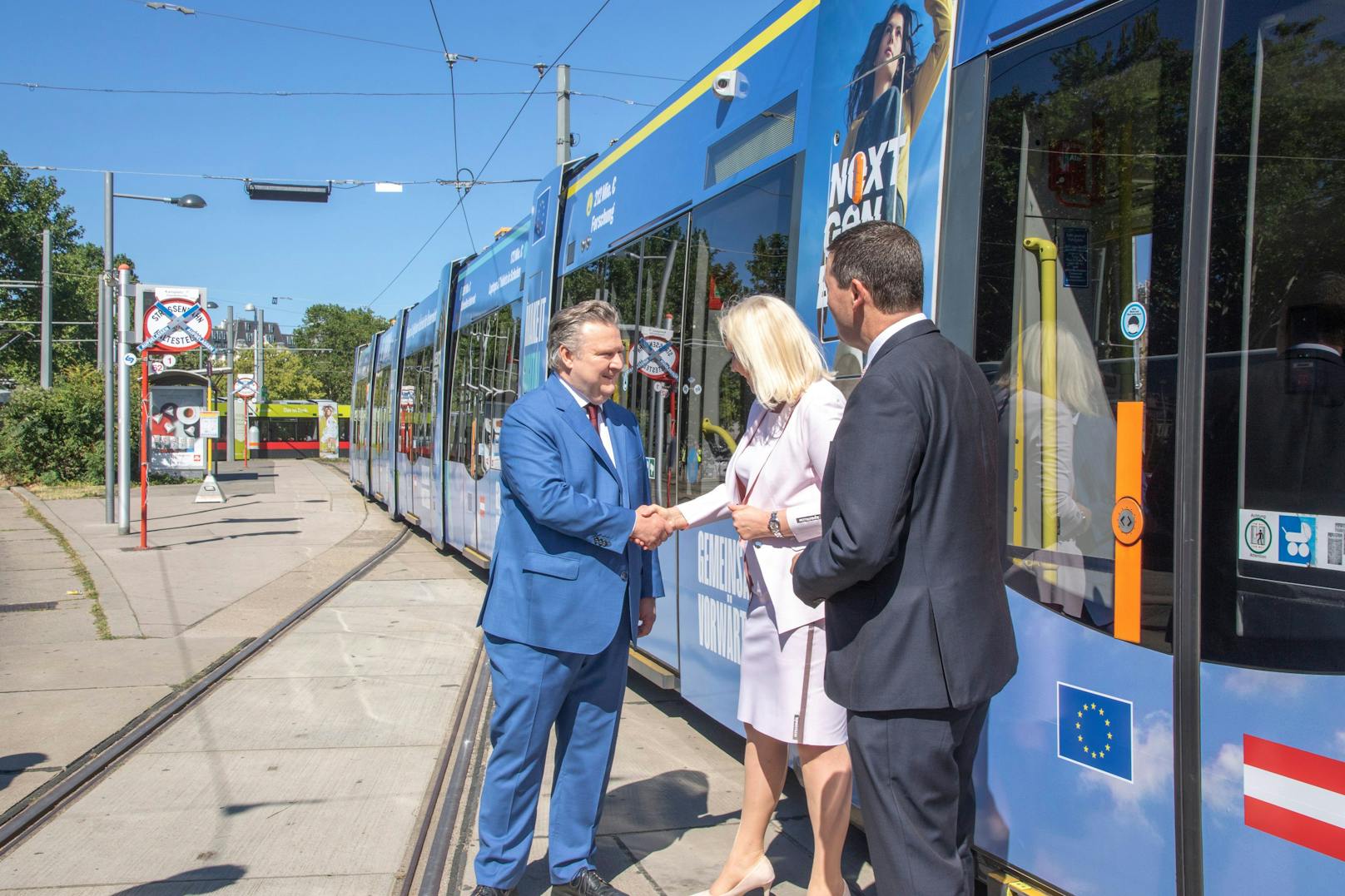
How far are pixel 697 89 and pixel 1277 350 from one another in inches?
144

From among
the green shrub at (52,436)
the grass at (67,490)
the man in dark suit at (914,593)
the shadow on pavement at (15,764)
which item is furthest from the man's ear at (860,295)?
the green shrub at (52,436)

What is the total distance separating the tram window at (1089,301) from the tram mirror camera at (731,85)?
6.47 ft

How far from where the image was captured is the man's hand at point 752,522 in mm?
2926

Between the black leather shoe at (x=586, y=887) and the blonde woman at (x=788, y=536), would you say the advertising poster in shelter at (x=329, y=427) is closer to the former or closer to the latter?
the black leather shoe at (x=586, y=887)

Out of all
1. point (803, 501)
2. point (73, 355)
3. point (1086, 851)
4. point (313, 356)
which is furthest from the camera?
point (313, 356)

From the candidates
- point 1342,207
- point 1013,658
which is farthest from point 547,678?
point 1342,207

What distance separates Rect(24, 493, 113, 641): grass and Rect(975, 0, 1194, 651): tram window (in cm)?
746

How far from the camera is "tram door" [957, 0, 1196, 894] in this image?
2355mm

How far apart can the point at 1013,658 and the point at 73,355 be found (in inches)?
2439

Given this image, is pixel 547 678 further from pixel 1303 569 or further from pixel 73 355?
pixel 73 355

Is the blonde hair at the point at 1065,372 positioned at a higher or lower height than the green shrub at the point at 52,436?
higher

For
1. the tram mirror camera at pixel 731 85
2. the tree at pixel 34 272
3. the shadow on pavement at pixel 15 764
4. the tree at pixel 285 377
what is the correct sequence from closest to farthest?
the tram mirror camera at pixel 731 85 < the shadow on pavement at pixel 15 764 < the tree at pixel 34 272 < the tree at pixel 285 377

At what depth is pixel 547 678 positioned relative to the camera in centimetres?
331

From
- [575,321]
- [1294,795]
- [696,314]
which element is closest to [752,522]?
[575,321]
